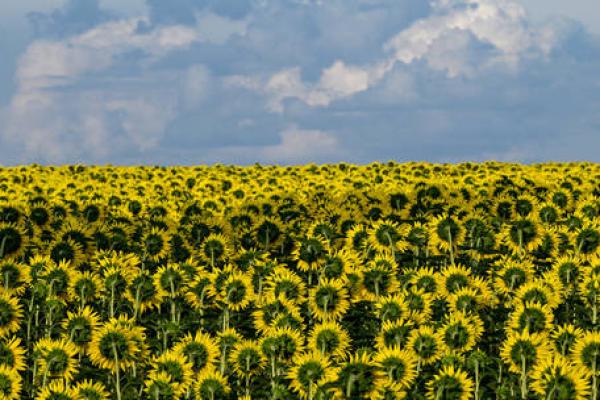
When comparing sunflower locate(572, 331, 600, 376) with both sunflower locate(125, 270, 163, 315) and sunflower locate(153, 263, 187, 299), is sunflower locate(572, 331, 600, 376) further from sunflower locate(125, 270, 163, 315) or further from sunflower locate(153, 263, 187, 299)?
sunflower locate(125, 270, 163, 315)

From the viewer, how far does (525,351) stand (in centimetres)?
1012

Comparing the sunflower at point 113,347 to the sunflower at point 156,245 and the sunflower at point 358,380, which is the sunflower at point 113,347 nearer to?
the sunflower at point 358,380

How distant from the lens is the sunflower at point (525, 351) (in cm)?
1009

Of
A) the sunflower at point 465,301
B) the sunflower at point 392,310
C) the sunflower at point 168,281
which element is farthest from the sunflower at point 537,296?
the sunflower at point 168,281

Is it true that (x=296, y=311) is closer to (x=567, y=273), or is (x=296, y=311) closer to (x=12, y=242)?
(x=567, y=273)

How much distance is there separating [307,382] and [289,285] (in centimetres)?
337

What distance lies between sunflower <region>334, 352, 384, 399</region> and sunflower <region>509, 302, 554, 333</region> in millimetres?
3259

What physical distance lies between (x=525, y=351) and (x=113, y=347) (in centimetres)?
437

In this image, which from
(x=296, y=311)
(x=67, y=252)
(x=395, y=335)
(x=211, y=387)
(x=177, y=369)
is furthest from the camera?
(x=67, y=252)

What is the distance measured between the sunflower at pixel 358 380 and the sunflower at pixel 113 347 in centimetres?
312

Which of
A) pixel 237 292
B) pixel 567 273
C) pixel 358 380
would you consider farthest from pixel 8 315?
pixel 567 273

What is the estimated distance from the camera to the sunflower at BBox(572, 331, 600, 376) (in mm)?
10039

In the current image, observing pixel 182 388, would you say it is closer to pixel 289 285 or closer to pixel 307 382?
pixel 307 382

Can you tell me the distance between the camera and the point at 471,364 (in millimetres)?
10141
